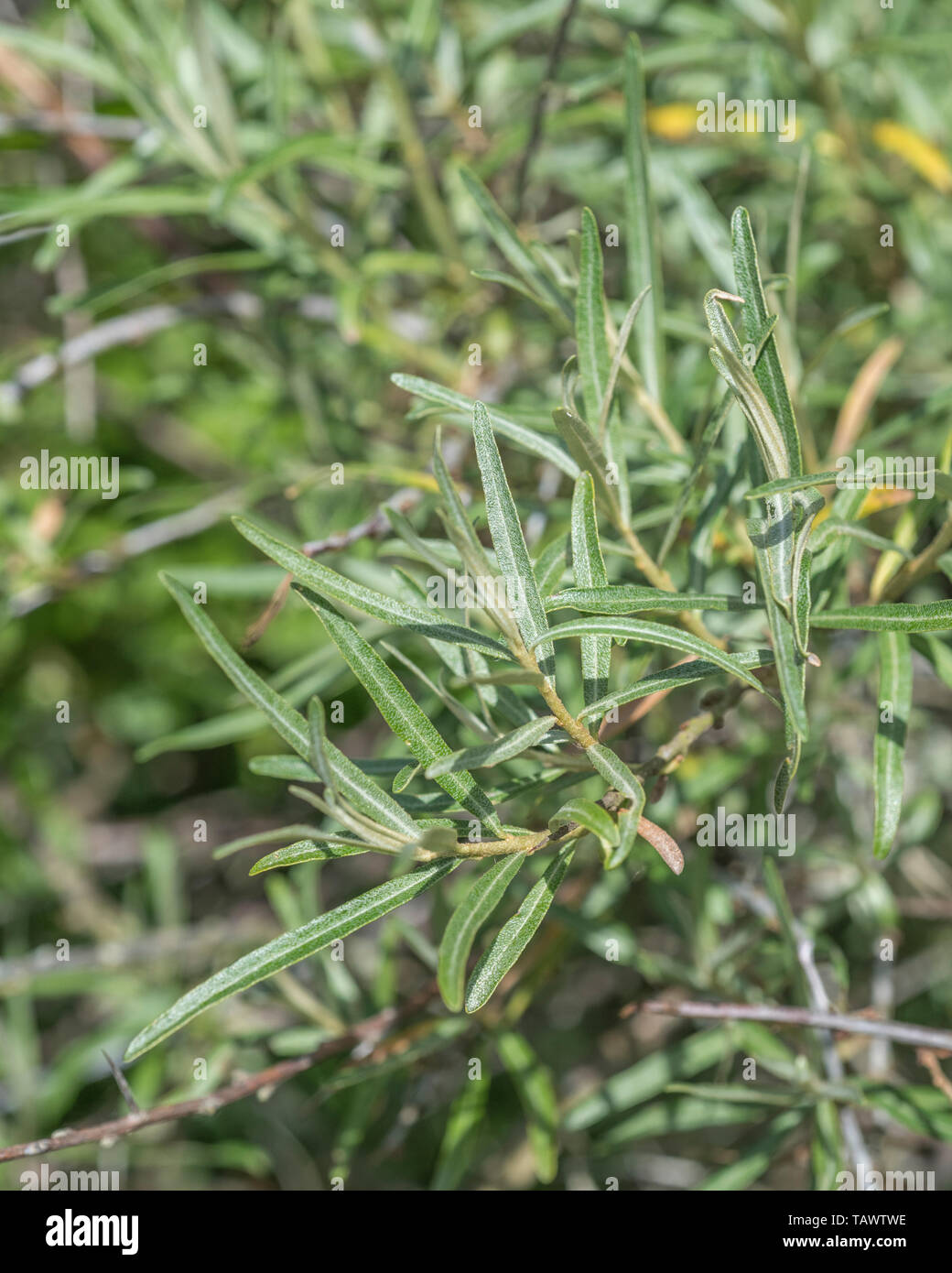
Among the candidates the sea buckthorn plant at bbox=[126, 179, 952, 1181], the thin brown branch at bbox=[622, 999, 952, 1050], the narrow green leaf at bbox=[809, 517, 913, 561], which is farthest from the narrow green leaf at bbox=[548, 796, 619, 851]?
the thin brown branch at bbox=[622, 999, 952, 1050]

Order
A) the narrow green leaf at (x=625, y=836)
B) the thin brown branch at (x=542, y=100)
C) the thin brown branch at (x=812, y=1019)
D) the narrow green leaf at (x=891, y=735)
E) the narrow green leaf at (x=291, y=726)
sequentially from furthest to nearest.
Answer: the thin brown branch at (x=542, y=100), the thin brown branch at (x=812, y=1019), the narrow green leaf at (x=891, y=735), the narrow green leaf at (x=291, y=726), the narrow green leaf at (x=625, y=836)

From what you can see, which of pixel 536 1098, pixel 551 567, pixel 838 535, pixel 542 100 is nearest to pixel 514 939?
pixel 551 567

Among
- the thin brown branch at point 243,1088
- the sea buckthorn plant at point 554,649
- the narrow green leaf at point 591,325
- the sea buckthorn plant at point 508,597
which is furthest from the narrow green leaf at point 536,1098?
the narrow green leaf at point 591,325

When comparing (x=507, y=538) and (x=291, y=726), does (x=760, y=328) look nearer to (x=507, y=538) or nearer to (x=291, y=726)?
(x=507, y=538)

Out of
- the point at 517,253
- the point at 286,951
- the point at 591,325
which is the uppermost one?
the point at 517,253

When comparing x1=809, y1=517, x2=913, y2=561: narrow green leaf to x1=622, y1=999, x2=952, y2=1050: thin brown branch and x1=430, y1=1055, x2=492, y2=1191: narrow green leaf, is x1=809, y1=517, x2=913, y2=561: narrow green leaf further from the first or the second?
x1=430, y1=1055, x2=492, y2=1191: narrow green leaf

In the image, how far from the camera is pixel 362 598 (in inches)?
34.8

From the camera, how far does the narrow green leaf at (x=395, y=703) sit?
89 centimetres

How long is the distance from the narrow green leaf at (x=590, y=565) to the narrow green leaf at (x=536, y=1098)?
30.8 inches

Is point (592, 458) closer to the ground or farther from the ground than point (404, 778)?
farther from the ground

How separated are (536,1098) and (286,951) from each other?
30.3 inches

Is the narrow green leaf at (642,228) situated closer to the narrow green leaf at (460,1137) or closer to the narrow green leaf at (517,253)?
the narrow green leaf at (517,253)

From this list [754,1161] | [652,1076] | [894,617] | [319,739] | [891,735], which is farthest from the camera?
[652,1076]

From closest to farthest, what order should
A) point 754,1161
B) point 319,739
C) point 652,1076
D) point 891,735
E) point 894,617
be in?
point 319,739 → point 894,617 → point 891,735 → point 754,1161 → point 652,1076
